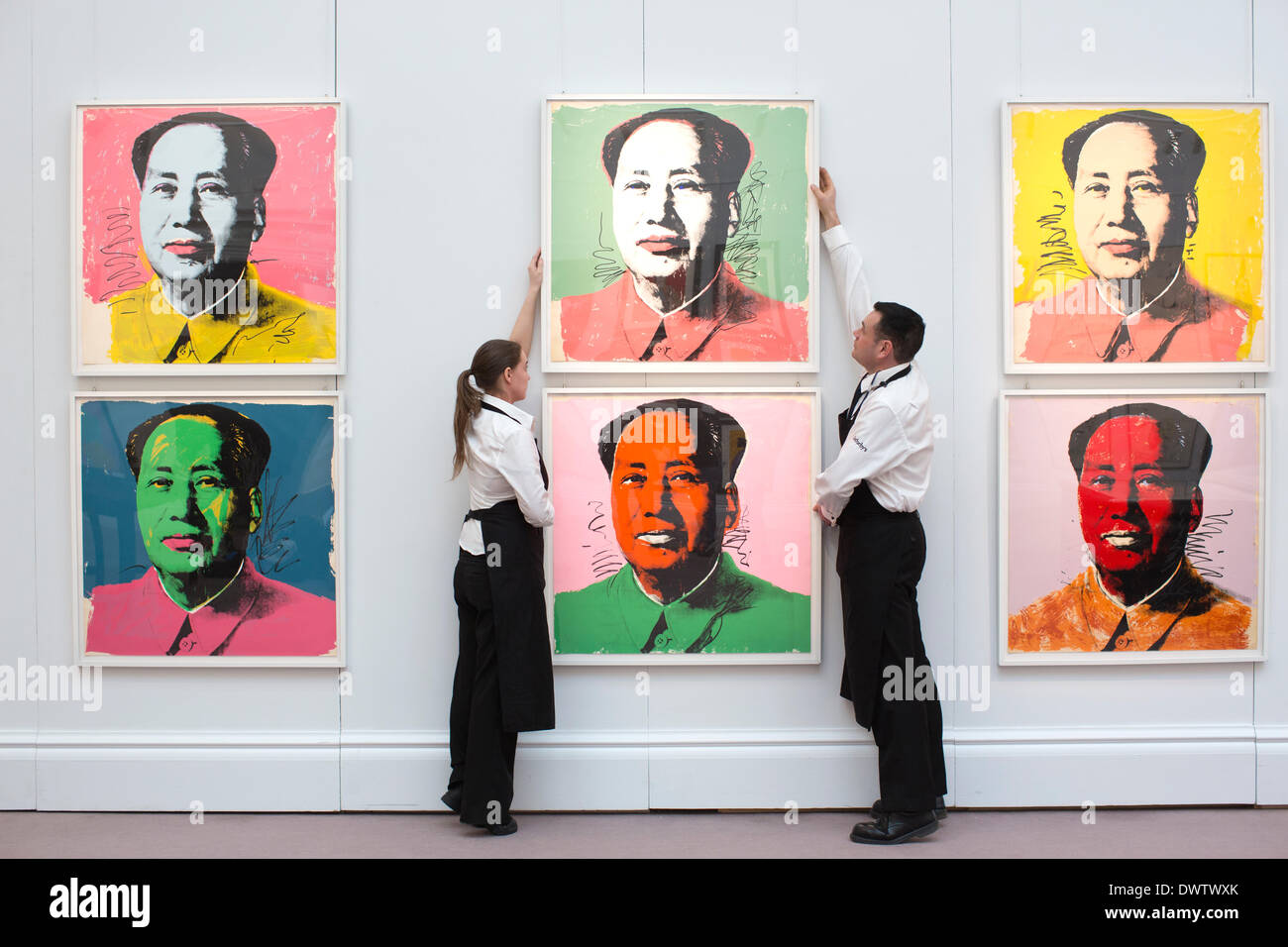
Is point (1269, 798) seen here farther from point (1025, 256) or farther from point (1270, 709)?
point (1025, 256)

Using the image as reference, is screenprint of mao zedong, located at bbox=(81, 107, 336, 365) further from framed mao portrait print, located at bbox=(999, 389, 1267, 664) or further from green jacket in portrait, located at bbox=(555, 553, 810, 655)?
framed mao portrait print, located at bbox=(999, 389, 1267, 664)

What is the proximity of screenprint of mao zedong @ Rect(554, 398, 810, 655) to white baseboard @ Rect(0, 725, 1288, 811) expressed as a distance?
1.32 ft

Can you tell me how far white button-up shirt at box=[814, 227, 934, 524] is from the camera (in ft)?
10.8

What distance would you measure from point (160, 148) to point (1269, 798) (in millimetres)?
5264

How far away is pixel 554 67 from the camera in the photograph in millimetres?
3637

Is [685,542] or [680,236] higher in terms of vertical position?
[680,236]

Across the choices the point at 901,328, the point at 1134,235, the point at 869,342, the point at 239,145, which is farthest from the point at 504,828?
the point at 1134,235

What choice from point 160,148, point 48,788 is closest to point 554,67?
point 160,148

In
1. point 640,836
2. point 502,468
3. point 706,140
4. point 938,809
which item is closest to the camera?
point 502,468

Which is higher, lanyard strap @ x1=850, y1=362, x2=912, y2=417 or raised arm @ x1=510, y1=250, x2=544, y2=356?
raised arm @ x1=510, y1=250, x2=544, y2=356

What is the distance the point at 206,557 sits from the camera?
366cm

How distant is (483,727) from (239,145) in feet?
8.34

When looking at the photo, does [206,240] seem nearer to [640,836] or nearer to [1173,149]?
[640,836]

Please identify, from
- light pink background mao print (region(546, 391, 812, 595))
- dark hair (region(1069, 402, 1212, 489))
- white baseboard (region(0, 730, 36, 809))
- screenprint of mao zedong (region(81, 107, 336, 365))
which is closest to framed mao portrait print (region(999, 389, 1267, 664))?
dark hair (region(1069, 402, 1212, 489))
